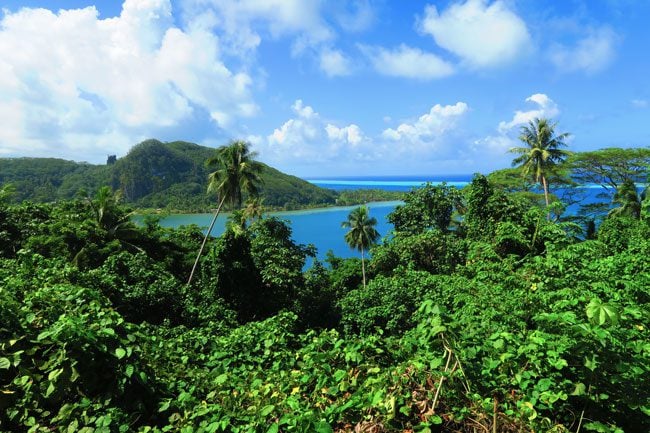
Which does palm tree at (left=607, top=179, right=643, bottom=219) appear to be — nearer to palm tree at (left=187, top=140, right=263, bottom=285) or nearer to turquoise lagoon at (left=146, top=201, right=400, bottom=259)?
palm tree at (left=187, top=140, right=263, bottom=285)

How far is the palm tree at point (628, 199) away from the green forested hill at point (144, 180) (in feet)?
340

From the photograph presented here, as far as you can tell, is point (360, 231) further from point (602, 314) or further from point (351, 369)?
point (602, 314)

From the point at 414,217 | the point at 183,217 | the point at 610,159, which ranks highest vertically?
the point at 610,159

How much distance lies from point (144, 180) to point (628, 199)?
13412cm

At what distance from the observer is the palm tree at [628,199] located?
21391mm

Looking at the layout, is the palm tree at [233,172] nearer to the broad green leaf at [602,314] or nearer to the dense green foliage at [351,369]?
the dense green foliage at [351,369]

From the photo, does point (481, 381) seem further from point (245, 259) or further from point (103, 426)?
point (245, 259)

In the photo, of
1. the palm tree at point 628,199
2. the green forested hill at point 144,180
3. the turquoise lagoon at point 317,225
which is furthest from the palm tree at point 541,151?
the green forested hill at point 144,180

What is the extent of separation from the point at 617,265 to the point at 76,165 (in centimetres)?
16910

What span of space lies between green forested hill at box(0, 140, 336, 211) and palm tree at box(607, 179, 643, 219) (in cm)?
10374

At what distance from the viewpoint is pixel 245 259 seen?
13.6m

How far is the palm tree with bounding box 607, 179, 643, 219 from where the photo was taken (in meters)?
21.4

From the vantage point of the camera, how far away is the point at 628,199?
2169 cm

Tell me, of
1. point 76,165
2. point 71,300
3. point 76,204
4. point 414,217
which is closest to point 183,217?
point 76,165
